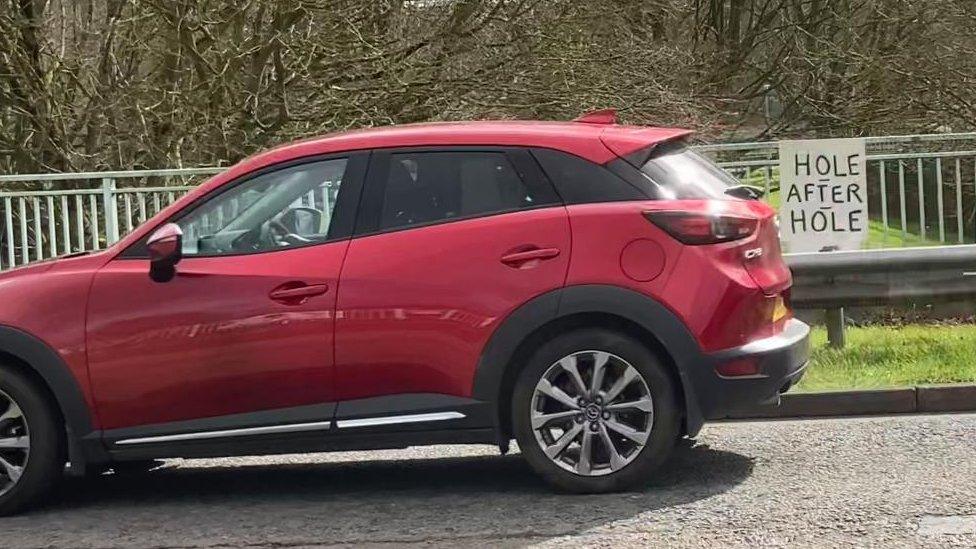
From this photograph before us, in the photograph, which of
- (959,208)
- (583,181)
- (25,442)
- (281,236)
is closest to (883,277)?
(959,208)

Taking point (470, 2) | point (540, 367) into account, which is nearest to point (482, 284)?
point (540, 367)

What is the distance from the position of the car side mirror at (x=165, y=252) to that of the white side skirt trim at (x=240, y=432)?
71 centimetres

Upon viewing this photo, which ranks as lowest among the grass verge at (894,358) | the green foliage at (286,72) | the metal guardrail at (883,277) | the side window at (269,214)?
the grass verge at (894,358)

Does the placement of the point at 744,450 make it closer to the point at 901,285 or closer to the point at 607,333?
the point at 607,333

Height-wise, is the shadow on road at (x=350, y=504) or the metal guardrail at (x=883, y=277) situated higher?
the metal guardrail at (x=883, y=277)

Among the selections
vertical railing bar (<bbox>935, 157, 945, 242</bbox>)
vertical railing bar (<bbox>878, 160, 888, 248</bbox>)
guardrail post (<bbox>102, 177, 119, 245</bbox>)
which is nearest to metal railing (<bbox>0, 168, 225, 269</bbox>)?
guardrail post (<bbox>102, 177, 119, 245</bbox>)

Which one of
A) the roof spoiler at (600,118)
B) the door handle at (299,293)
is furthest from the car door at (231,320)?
the roof spoiler at (600,118)

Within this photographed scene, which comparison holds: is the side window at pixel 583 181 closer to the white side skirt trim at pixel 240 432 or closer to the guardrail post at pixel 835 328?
the white side skirt trim at pixel 240 432

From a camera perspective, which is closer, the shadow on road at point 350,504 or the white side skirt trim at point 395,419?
the shadow on road at point 350,504

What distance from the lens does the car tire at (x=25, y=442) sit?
563 cm

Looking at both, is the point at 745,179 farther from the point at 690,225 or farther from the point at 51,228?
the point at 51,228

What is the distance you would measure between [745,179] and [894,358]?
2.22 metres

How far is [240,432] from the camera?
5543 mm

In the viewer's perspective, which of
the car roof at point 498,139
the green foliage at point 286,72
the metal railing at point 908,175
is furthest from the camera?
the green foliage at point 286,72
